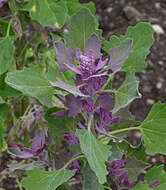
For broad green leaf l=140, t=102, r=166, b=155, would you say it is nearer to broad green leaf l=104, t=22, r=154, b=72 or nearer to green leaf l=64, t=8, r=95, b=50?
broad green leaf l=104, t=22, r=154, b=72

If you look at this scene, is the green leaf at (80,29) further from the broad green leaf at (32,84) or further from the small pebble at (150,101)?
the small pebble at (150,101)

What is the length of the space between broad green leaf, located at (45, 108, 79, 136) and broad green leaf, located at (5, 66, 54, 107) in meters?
0.12

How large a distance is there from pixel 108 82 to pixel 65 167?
8.9 inches

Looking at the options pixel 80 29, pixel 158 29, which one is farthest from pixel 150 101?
pixel 80 29

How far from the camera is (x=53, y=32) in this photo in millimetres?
1243

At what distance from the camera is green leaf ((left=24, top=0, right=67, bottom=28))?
3.47 feet

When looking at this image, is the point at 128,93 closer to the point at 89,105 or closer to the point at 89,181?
the point at 89,105

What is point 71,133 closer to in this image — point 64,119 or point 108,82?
point 64,119

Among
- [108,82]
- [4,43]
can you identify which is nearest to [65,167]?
[108,82]

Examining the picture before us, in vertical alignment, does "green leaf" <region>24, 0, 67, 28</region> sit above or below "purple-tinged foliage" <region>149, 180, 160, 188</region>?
above

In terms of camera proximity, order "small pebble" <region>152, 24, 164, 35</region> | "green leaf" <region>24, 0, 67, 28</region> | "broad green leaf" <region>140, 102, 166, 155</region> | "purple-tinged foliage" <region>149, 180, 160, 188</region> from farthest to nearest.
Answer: "small pebble" <region>152, 24, 164, 35</region>, "green leaf" <region>24, 0, 67, 28</region>, "purple-tinged foliage" <region>149, 180, 160, 188</region>, "broad green leaf" <region>140, 102, 166, 155</region>

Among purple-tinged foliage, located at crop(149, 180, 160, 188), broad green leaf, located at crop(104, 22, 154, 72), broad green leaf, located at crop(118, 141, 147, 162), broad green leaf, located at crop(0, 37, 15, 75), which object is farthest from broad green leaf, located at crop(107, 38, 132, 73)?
broad green leaf, located at crop(0, 37, 15, 75)

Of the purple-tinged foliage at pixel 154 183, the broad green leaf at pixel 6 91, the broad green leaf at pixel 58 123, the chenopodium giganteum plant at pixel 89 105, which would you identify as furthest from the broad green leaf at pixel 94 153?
the broad green leaf at pixel 6 91

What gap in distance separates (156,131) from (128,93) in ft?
0.53
